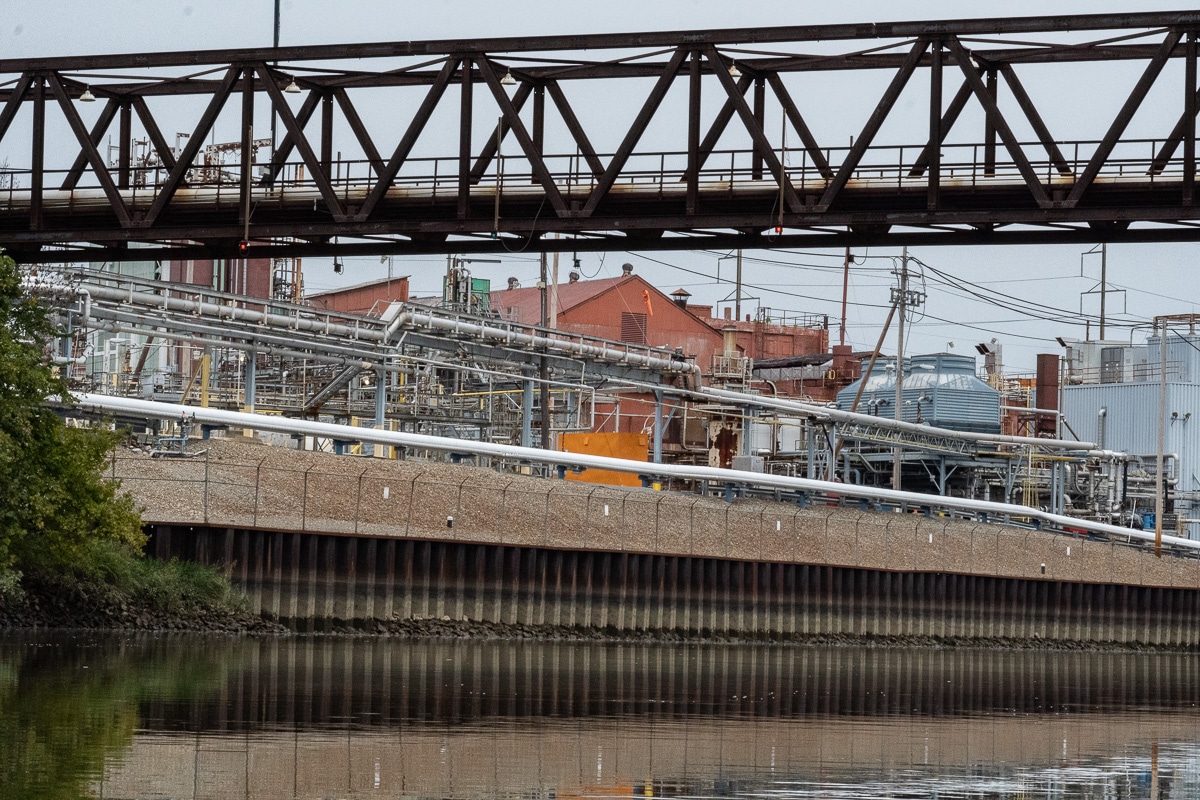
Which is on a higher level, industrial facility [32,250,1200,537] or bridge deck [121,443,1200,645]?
industrial facility [32,250,1200,537]

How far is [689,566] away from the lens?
171ft

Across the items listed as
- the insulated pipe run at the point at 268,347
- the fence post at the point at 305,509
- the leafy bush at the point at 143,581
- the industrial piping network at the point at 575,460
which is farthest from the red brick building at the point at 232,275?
the leafy bush at the point at 143,581

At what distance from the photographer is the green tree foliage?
34.0 metres

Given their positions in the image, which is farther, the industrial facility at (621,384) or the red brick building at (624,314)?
the red brick building at (624,314)

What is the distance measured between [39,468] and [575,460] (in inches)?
901

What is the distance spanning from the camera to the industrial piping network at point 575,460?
4641 centimetres

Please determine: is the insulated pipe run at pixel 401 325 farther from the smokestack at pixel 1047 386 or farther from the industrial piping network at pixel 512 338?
the smokestack at pixel 1047 386

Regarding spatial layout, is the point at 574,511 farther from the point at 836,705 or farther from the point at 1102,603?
the point at 1102,603

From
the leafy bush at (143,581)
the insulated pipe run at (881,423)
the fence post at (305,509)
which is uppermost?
the insulated pipe run at (881,423)

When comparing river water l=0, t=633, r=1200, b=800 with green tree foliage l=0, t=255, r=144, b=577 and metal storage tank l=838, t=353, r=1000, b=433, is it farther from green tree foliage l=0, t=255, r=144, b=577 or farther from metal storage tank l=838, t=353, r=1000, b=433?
metal storage tank l=838, t=353, r=1000, b=433

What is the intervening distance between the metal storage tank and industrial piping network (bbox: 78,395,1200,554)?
41.3 ft

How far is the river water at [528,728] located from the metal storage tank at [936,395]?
39.7 metres

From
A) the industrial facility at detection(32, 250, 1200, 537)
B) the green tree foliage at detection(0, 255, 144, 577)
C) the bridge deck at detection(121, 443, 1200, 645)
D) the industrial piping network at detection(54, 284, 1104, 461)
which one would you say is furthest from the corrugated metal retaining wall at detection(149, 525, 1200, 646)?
the industrial piping network at detection(54, 284, 1104, 461)

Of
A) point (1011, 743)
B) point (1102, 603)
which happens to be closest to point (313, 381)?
point (1102, 603)
